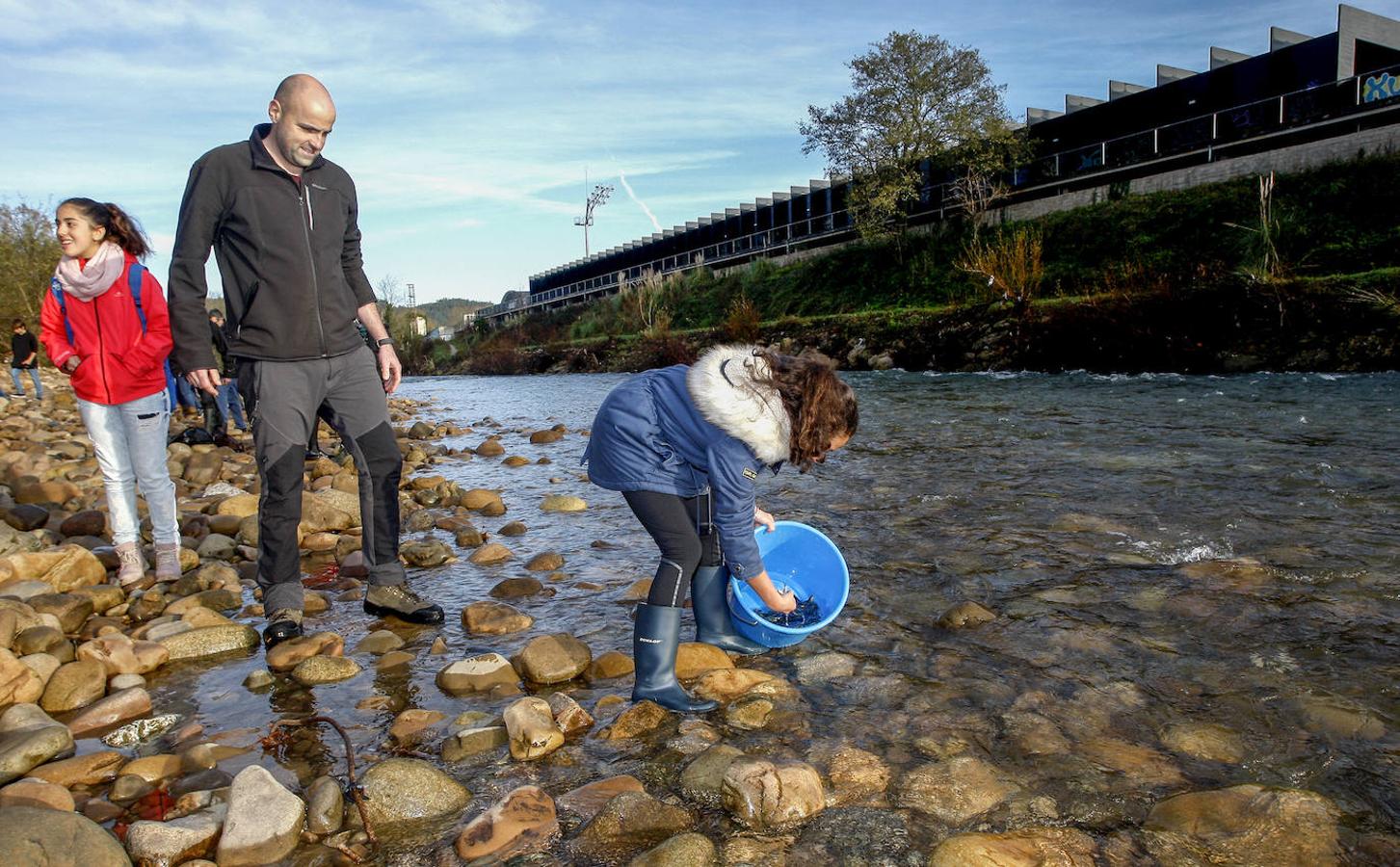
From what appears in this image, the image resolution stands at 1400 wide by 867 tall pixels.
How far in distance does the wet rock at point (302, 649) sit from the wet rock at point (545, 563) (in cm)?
122

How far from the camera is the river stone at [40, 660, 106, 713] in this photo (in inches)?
102

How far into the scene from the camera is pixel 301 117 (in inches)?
114

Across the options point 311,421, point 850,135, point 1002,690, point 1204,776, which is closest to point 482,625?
point 311,421

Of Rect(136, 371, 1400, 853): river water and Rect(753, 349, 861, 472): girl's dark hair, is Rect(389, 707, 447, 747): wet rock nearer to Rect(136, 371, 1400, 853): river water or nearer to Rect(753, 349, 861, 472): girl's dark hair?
Rect(136, 371, 1400, 853): river water

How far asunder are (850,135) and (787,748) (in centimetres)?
2674

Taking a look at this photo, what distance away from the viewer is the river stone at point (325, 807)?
1.90m

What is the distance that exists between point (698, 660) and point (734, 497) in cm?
79

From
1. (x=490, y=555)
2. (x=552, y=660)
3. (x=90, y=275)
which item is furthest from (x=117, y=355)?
(x=552, y=660)

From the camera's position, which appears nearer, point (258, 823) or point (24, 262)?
point (258, 823)

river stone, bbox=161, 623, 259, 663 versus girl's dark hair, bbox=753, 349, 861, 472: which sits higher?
girl's dark hair, bbox=753, 349, 861, 472

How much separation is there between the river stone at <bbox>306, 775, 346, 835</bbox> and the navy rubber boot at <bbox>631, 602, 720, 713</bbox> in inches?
35.8

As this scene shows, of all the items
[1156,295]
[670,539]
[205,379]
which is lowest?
[670,539]

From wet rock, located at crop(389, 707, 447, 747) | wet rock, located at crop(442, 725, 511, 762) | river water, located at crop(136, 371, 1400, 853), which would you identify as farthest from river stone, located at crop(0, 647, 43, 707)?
wet rock, located at crop(442, 725, 511, 762)

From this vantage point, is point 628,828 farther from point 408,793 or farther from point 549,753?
point 408,793
